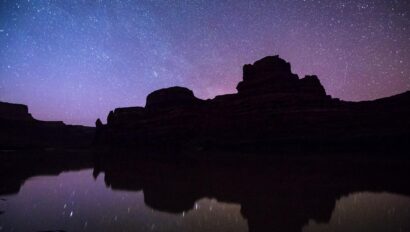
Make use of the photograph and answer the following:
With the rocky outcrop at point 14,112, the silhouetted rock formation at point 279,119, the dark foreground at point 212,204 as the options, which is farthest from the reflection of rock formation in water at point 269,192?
the rocky outcrop at point 14,112

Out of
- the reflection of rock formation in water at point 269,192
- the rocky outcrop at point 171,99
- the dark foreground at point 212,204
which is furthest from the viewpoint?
the rocky outcrop at point 171,99

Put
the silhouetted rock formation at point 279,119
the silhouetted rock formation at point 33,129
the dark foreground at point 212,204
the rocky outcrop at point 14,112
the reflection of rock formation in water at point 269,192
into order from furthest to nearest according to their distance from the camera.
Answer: the rocky outcrop at point 14,112 < the silhouetted rock formation at point 33,129 < the silhouetted rock formation at point 279,119 < the reflection of rock formation in water at point 269,192 < the dark foreground at point 212,204

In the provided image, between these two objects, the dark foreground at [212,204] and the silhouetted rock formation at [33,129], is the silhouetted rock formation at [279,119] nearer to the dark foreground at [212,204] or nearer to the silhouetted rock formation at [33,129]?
the dark foreground at [212,204]

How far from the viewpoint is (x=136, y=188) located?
15.6 metres

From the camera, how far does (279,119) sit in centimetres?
4888

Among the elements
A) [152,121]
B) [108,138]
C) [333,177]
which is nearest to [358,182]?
[333,177]

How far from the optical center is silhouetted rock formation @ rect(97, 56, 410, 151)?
40434 mm

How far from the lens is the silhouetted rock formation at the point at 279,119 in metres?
40.4

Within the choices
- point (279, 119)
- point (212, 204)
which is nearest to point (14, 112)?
point (279, 119)

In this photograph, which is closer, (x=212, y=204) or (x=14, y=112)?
(x=212, y=204)

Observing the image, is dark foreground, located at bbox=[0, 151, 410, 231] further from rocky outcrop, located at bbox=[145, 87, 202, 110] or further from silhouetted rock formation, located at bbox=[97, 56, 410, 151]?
rocky outcrop, located at bbox=[145, 87, 202, 110]

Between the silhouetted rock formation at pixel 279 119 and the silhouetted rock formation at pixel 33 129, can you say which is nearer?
the silhouetted rock formation at pixel 279 119

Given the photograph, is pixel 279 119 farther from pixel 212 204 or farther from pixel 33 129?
pixel 33 129

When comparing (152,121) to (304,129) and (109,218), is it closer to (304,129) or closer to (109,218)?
(304,129)
